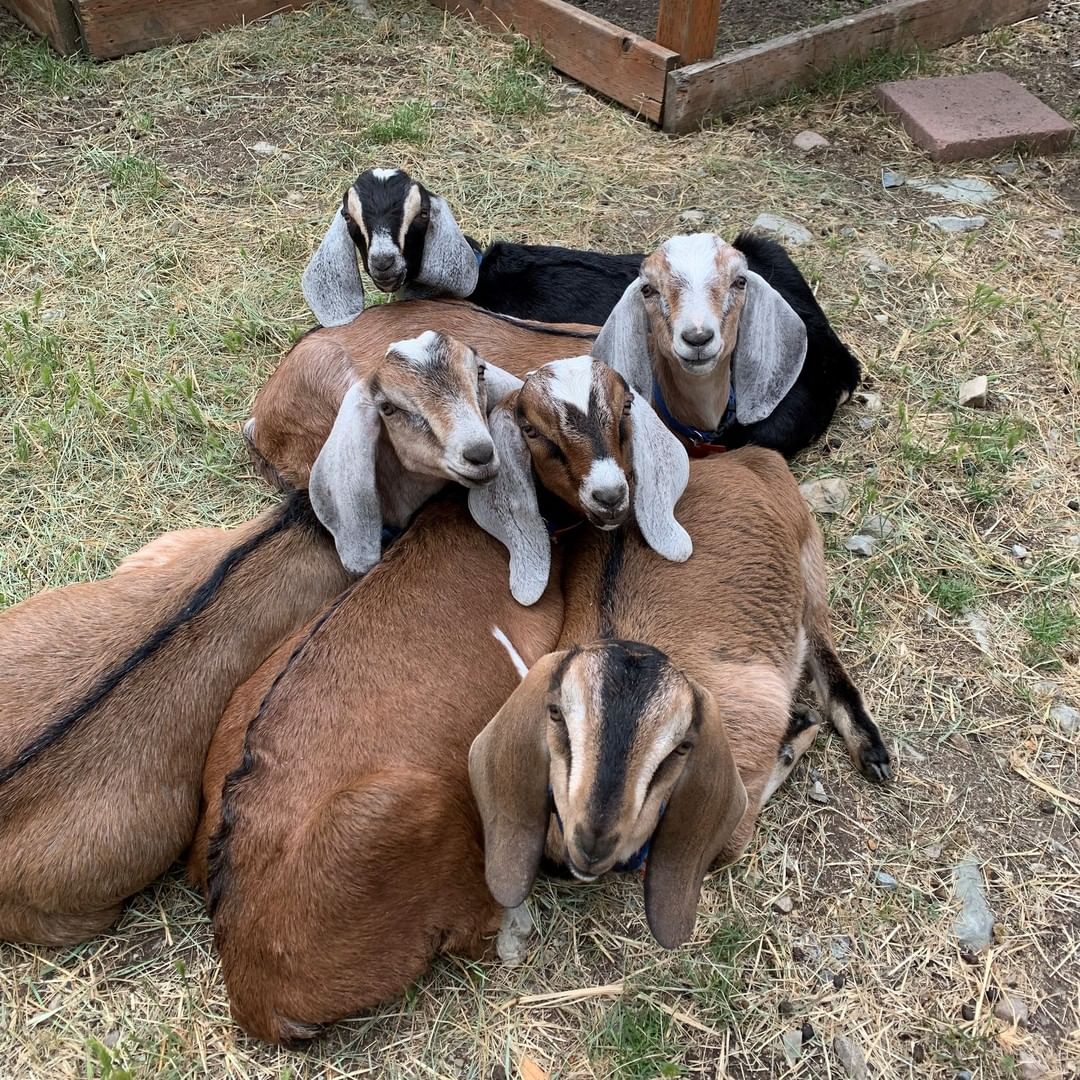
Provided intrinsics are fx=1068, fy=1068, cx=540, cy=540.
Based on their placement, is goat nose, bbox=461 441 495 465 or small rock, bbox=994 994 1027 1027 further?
goat nose, bbox=461 441 495 465

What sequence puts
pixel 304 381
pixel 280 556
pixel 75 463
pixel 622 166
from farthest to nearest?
pixel 622 166 < pixel 75 463 < pixel 304 381 < pixel 280 556

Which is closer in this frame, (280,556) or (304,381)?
(280,556)

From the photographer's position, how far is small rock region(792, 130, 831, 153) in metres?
5.98

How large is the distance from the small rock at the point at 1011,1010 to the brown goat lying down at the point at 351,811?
1311 mm

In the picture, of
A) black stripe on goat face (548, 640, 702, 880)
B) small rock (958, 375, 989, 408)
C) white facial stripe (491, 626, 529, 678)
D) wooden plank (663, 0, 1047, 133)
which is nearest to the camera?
black stripe on goat face (548, 640, 702, 880)

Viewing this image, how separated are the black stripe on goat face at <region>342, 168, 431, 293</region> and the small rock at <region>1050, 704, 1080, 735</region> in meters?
2.80

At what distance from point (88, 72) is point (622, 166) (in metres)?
3.34

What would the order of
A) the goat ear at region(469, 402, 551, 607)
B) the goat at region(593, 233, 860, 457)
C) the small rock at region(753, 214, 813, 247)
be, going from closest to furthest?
the goat ear at region(469, 402, 551, 607) < the goat at region(593, 233, 860, 457) < the small rock at region(753, 214, 813, 247)

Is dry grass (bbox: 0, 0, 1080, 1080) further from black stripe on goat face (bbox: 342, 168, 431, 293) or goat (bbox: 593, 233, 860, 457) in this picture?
black stripe on goat face (bbox: 342, 168, 431, 293)

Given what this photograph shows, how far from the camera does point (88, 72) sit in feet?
21.2

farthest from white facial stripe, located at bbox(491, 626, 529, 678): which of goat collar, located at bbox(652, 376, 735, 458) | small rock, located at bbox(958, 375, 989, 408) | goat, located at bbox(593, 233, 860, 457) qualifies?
small rock, located at bbox(958, 375, 989, 408)

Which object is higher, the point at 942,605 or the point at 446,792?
the point at 446,792

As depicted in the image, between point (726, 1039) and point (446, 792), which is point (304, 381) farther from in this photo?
point (726, 1039)

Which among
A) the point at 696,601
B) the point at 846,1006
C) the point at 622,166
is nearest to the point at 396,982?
the point at 846,1006
